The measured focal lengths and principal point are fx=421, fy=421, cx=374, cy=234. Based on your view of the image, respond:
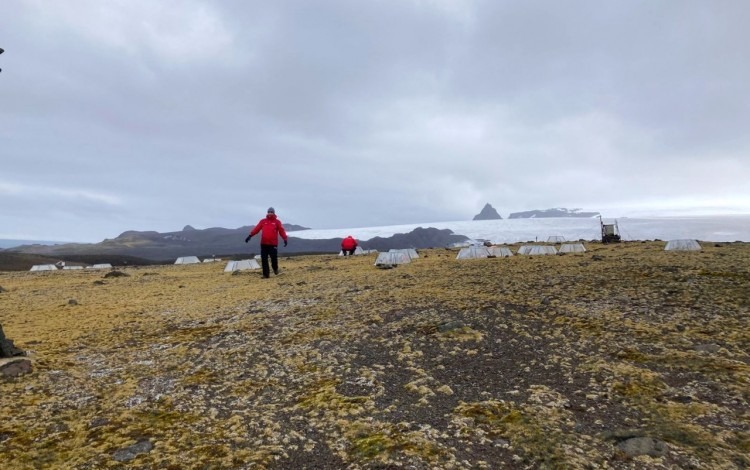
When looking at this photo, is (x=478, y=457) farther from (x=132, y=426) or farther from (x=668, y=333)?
(x=668, y=333)

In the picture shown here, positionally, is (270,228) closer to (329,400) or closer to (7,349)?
(7,349)

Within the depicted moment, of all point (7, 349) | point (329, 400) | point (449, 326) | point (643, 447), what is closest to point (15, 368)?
point (7, 349)

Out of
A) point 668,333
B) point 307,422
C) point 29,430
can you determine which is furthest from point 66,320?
point 668,333

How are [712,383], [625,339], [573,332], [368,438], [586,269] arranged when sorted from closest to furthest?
[368,438], [712,383], [625,339], [573,332], [586,269]

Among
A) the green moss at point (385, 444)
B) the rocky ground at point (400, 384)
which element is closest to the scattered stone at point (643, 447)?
the rocky ground at point (400, 384)

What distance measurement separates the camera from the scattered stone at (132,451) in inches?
147

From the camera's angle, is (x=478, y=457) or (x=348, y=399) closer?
(x=478, y=457)

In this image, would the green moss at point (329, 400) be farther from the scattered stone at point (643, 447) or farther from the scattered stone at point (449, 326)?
the scattered stone at point (449, 326)

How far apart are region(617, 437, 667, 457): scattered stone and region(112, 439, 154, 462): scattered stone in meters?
4.27

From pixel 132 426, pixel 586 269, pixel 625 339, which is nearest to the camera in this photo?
pixel 132 426

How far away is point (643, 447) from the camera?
3.69 m

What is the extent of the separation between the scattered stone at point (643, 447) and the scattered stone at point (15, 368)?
718 centimetres

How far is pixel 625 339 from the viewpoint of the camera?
652 cm

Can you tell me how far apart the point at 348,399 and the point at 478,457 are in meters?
1.71
